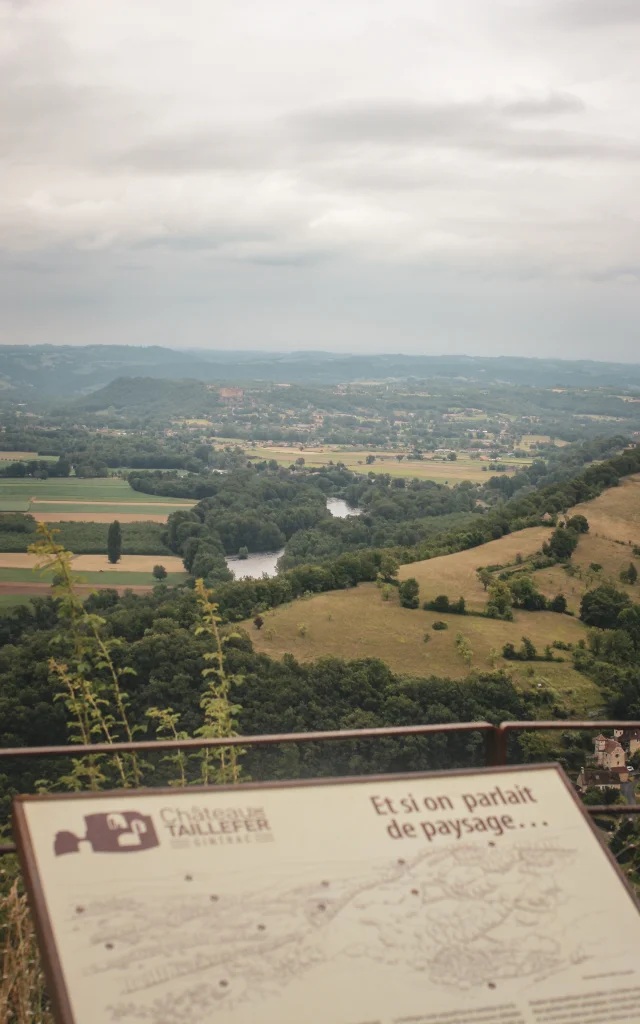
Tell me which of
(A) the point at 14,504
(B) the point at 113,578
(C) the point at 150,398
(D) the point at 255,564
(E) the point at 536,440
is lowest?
(D) the point at 255,564

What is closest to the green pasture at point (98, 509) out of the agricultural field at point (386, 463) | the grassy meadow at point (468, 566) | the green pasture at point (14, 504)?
the green pasture at point (14, 504)

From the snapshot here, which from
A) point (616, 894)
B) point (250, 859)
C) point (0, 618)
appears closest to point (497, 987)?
point (616, 894)

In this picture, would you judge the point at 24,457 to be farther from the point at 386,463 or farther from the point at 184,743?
the point at 184,743

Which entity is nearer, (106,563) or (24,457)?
(106,563)

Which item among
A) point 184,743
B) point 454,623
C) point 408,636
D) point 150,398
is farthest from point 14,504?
point 150,398

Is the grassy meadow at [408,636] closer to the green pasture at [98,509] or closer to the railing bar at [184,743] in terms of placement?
the green pasture at [98,509]

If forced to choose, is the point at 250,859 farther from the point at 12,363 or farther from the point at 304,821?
the point at 12,363

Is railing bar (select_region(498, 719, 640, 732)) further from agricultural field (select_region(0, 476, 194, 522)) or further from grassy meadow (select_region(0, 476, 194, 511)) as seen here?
grassy meadow (select_region(0, 476, 194, 511))

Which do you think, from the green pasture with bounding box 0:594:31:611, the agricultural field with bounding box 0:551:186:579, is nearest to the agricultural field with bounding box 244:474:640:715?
the green pasture with bounding box 0:594:31:611
